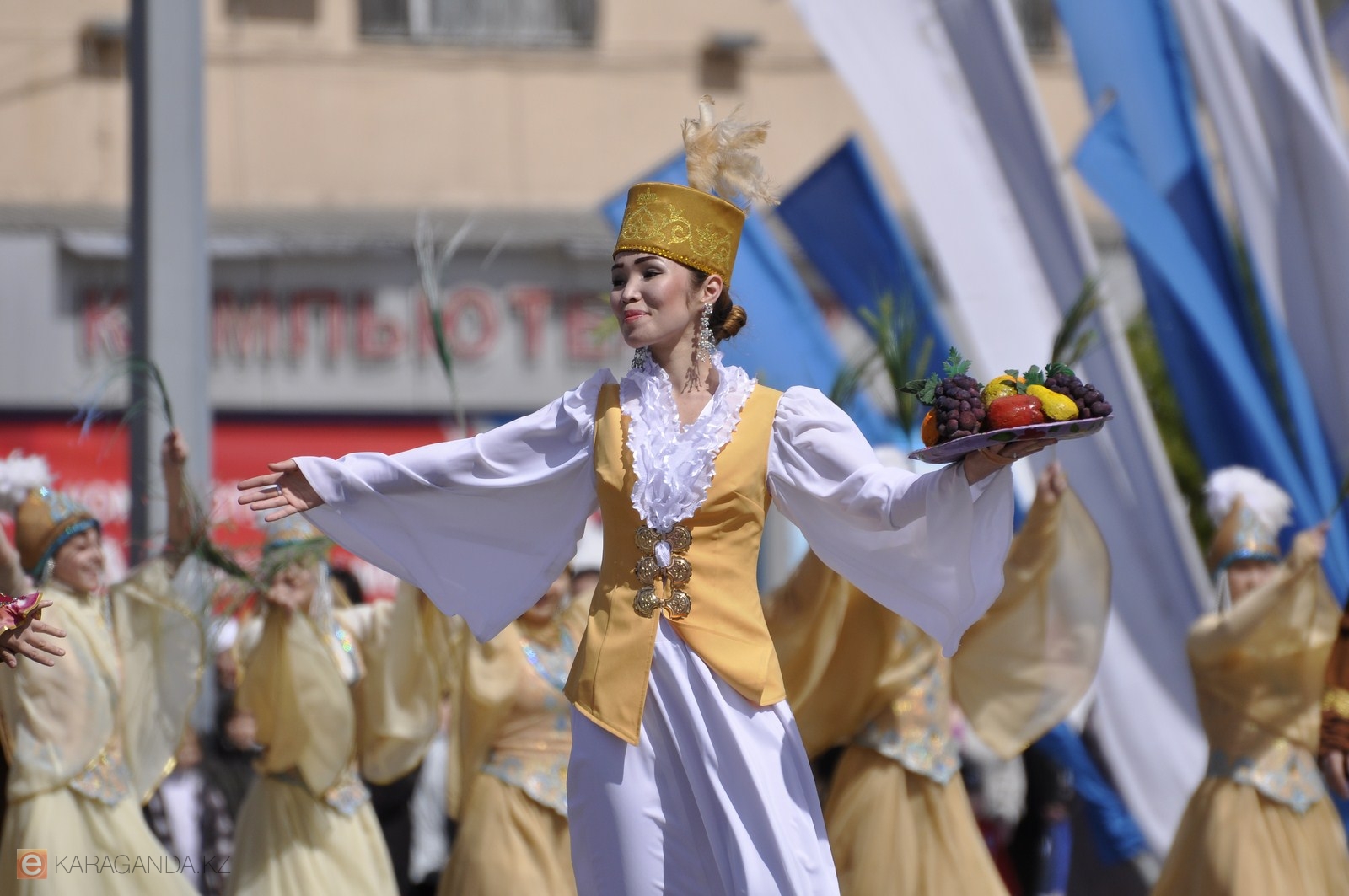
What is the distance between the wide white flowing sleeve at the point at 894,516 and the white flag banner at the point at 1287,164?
15.2 feet

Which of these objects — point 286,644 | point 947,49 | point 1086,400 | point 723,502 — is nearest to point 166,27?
point 286,644

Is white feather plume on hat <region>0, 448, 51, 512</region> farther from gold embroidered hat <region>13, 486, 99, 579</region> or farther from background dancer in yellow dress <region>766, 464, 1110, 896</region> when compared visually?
background dancer in yellow dress <region>766, 464, 1110, 896</region>

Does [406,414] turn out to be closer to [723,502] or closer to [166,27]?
[166,27]

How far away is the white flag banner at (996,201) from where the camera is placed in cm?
728

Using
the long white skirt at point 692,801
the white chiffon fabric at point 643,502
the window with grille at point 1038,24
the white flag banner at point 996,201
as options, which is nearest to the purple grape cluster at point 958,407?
the white chiffon fabric at point 643,502

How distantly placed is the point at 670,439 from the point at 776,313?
171 inches

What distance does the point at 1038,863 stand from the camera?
25.7ft

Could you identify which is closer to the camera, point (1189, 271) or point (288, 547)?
point (288, 547)

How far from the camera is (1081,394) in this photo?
10.6 feet

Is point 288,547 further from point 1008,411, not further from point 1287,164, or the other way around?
point 1287,164

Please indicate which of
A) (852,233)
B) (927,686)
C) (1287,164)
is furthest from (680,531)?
(1287,164)

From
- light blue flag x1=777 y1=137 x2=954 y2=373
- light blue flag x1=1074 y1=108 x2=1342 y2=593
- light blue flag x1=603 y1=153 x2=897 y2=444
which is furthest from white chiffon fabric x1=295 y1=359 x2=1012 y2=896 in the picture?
light blue flag x1=1074 y1=108 x2=1342 y2=593

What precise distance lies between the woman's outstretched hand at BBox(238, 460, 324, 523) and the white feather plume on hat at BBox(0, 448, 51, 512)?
1.85 meters

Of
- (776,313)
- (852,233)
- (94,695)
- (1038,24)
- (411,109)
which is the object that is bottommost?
(94,695)
